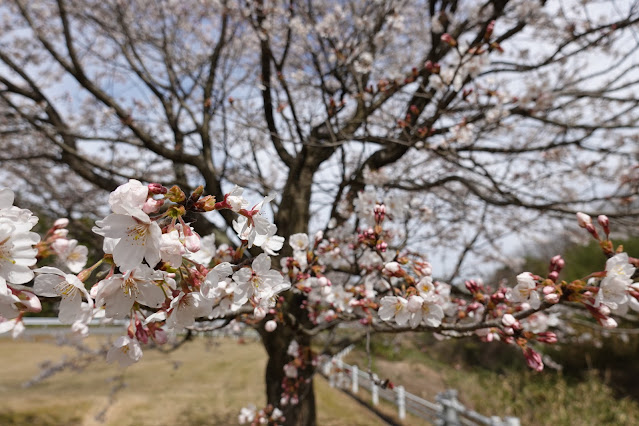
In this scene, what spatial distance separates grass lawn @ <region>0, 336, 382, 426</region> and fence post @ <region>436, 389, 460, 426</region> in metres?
1.92

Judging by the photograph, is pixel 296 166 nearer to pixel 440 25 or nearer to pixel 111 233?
pixel 440 25

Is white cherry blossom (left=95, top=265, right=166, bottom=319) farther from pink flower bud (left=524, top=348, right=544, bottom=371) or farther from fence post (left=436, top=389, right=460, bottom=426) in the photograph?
fence post (left=436, top=389, right=460, bottom=426)

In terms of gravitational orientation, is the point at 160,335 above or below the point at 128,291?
below

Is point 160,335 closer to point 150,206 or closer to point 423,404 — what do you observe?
point 150,206

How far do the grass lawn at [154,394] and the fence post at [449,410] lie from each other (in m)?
1.92

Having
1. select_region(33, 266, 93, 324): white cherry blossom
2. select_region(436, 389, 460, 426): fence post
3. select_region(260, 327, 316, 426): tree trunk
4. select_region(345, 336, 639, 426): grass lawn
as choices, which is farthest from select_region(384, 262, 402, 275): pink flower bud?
select_region(436, 389, 460, 426): fence post

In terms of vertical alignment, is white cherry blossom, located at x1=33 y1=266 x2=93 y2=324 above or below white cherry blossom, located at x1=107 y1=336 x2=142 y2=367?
above

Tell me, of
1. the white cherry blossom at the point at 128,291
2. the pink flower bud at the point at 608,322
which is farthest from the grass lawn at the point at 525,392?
the white cherry blossom at the point at 128,291

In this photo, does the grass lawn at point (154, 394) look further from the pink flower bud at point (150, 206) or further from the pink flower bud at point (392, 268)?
the pink flower bud at point (150, 206)

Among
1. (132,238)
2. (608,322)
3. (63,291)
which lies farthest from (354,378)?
(132,238)

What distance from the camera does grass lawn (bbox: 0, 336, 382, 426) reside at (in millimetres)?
5289

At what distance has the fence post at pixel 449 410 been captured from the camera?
14.1ft

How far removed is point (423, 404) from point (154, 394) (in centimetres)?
501

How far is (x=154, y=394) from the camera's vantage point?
20.8 ft
